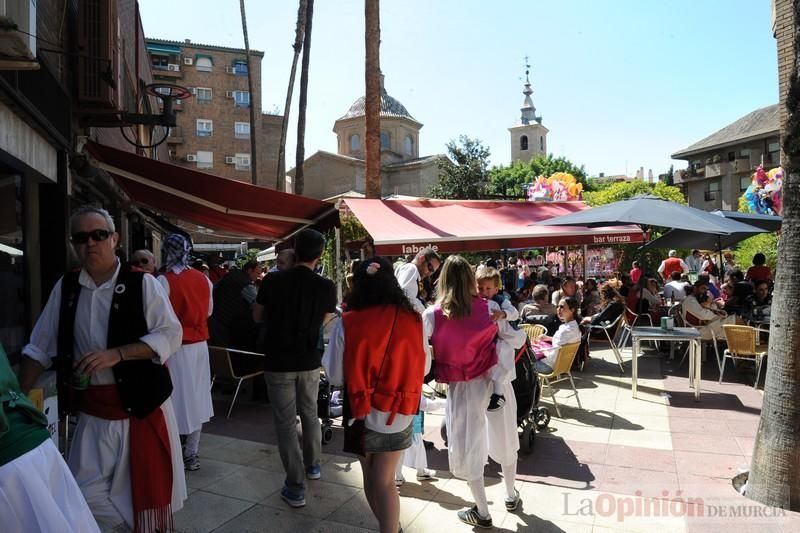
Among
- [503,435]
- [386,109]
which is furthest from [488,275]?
A: [386,109]

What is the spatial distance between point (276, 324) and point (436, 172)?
43.4 metres

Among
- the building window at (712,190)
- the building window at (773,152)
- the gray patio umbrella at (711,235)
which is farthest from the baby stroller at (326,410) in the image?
the building window at (712,190)

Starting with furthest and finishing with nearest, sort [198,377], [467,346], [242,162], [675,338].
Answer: [242,162], [675,338], [198,377], [467,346]

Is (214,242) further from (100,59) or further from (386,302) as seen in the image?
(386,302)

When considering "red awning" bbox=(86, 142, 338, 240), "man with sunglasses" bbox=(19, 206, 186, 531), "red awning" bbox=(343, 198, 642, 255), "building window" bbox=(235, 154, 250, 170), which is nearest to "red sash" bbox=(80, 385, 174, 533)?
"man with sunglasses" bbox=(19, 206, 186, 531)

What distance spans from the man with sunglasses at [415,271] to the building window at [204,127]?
123 ft

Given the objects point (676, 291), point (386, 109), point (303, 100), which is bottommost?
point (676, 291)

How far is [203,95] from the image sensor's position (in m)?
39.0

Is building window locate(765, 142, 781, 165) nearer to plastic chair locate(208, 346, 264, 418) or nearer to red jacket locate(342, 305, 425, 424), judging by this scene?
plastic chair locate(208, 346, 264, 418)

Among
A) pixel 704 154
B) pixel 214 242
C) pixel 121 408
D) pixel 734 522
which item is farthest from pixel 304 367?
pixel 704 154

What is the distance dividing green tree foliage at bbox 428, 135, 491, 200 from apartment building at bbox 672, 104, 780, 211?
76.3ft

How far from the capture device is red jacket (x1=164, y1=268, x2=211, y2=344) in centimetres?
449

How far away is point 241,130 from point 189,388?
38380 mm

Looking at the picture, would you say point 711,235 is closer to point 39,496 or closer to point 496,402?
point 496,402
